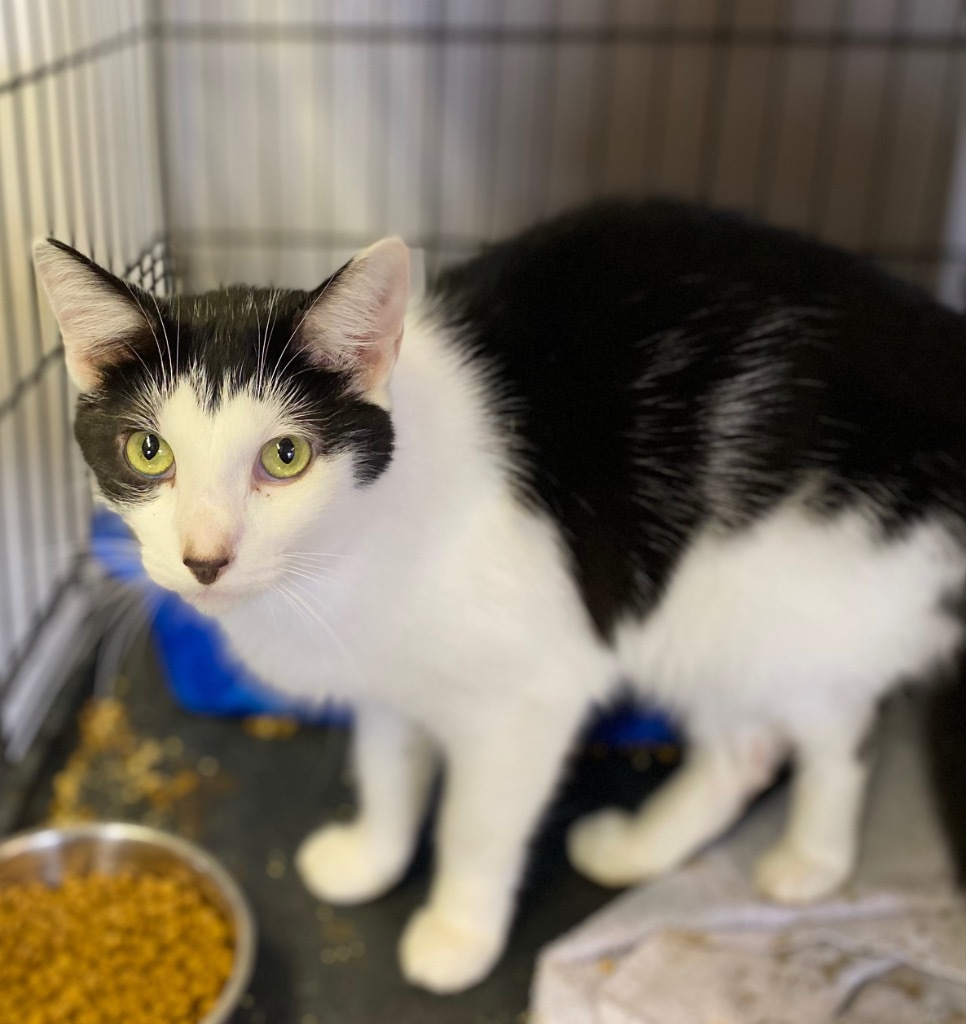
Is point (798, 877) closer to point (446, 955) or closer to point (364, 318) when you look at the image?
point (446, 955)

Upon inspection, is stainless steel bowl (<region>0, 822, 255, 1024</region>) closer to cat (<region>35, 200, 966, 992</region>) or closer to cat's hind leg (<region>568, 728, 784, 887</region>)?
cat (<region>35, 200, 966, 992</region>)

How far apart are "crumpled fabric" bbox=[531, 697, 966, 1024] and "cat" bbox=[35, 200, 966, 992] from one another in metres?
0.13

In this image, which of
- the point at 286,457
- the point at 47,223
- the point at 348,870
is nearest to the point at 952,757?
the point at 348,870

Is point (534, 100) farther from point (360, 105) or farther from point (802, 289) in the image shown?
point (802, 289)

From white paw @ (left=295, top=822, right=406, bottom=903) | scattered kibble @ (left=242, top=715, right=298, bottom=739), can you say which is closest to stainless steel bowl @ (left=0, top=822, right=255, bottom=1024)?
white paw @ (left=295, top=822, right=406, bottom=903)

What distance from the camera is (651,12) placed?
1.93 metres

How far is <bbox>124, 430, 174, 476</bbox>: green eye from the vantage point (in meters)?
0.84

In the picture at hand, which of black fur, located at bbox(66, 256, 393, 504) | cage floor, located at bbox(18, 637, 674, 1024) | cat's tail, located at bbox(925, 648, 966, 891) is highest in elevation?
black fur, located at bbox(66, 256, 393, 504)

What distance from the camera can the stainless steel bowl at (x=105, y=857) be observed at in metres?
1.21

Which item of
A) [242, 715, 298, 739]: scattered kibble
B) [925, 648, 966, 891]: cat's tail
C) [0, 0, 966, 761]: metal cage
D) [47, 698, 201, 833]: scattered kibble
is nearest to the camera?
[925, 648, 966, 891]: cat's tail

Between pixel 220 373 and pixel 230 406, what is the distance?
3 cm

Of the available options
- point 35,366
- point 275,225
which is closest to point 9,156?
point 35,366

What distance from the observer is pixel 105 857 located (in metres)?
1.27

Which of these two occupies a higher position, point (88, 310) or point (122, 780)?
point (88, 310)
